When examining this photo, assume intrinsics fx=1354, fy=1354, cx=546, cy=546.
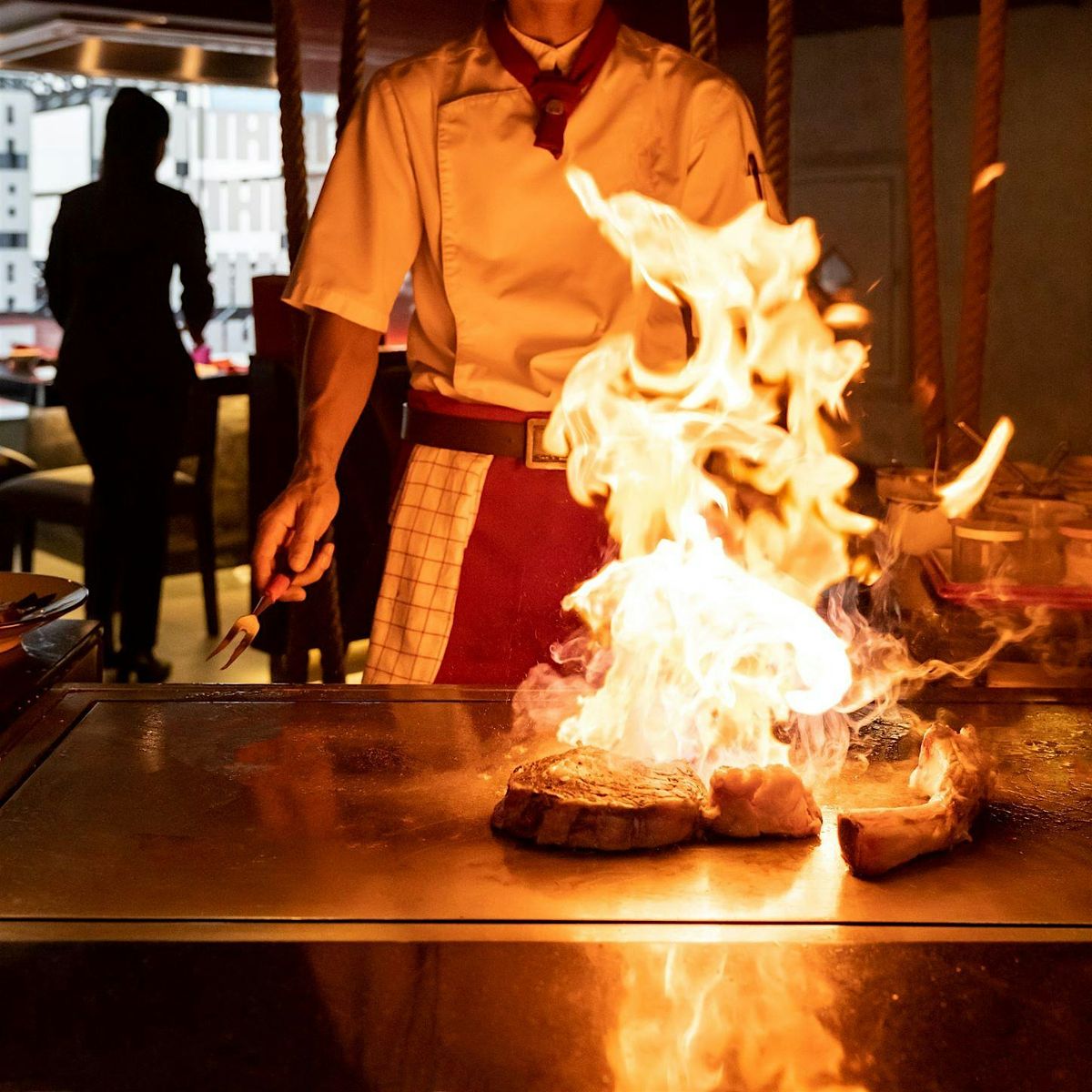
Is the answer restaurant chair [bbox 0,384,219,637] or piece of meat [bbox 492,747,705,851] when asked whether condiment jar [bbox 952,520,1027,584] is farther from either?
restaurant chair [bbox 0,384,219,637]

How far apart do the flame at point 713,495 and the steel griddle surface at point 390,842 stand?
167mm

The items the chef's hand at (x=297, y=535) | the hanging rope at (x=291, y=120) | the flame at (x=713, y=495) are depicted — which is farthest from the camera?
the hanging rope at (x=291, y=120)

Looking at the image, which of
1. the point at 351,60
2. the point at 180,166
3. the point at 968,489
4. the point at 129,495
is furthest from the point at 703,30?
the point at 180,166

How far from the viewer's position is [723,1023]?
115 centimetres

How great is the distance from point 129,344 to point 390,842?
3863mm

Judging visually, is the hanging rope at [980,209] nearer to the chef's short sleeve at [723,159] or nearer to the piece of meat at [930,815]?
the chef's short sleeve at [723,159]

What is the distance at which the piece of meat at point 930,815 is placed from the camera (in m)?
1.43

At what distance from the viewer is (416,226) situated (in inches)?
96.8

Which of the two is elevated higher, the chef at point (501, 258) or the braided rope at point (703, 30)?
the braided rope at point (703, 30)

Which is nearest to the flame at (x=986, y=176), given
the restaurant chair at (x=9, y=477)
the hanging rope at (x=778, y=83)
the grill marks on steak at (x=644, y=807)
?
the hanging rope at (x=778, y=83)

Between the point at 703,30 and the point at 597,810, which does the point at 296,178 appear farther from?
the point at 597,810

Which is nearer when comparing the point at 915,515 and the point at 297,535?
the point at 297,535

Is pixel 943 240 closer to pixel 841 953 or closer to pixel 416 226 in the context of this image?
pixel 416 226

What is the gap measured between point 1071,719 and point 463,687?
2.91ft
